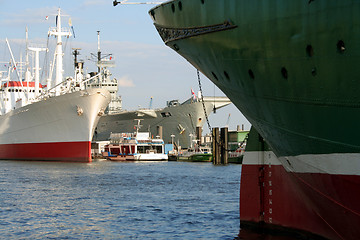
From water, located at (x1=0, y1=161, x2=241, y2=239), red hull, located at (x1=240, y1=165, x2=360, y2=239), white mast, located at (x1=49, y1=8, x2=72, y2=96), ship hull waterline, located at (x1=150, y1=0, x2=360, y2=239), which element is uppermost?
white mast, located at (x1=49, y1=8, x2=72, y2=96)

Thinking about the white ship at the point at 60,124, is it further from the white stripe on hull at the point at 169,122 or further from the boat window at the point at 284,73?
the boat window at the point at 284,73

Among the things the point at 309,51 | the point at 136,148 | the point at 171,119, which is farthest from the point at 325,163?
the point at 171,119

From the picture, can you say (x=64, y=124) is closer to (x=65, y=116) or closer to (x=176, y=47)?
(x=65, y=116)

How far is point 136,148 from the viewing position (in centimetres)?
7162

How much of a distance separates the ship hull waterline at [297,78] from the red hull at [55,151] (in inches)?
1790

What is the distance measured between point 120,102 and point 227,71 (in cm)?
8937

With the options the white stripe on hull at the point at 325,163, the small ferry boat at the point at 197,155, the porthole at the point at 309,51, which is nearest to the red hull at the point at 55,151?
the small ferry boat at the point at 197,155

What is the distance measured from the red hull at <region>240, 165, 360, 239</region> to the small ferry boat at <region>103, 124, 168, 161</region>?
56426 mm

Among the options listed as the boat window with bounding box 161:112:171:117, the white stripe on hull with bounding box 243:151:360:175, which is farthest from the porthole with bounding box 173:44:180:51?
the boat window with bounding box 161:112:171:117

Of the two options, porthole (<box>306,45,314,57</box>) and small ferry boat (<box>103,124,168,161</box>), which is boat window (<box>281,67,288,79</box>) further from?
small ferry boat (<box>103,124,168,161</box>)

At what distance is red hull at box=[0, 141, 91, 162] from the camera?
5684 centimetres

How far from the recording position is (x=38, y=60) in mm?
72438

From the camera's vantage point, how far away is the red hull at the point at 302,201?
10.1 meters

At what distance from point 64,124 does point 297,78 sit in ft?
162
